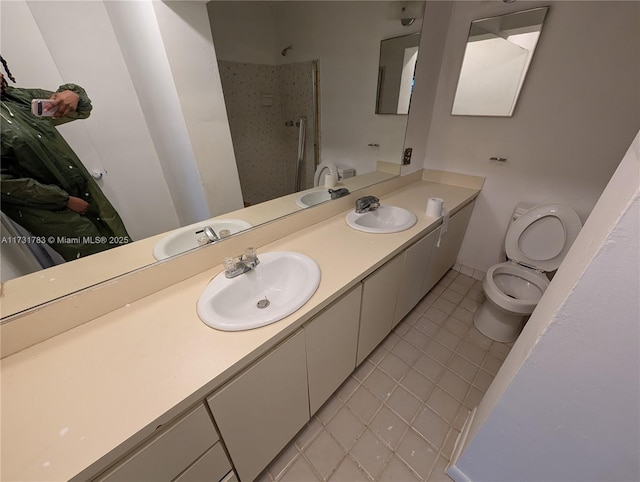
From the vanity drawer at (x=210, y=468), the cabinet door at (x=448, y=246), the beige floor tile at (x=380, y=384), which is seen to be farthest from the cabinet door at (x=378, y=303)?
the vanity drawer at (x=210, y=468)

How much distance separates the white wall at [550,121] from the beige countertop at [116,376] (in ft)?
5.27

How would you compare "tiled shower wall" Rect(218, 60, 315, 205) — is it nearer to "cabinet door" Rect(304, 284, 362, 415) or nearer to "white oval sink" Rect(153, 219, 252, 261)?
"white oval sink" Rect(153, 219, 252, 261)

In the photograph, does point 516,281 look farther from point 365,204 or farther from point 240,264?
point 240,264

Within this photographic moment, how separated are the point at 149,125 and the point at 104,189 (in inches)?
9.7

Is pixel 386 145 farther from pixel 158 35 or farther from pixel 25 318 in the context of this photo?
pixel 25 318

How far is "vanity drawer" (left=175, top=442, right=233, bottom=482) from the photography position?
0.67 meters

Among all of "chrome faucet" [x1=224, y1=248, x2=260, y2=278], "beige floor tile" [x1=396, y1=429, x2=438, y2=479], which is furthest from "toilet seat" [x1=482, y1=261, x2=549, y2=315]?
"chrome faucet" [x1=224, y1=248, x2=260, y2=278]

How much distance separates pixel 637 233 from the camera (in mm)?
424

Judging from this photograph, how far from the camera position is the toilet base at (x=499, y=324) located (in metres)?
1.55

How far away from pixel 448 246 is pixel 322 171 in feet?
3.91

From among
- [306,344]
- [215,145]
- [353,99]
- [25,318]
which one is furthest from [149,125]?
[353,99]

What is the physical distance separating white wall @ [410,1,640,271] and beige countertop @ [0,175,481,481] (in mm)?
1607

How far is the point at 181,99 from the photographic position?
837 millimetres

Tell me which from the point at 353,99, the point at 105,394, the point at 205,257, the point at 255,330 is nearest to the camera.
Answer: the point at 105,394
